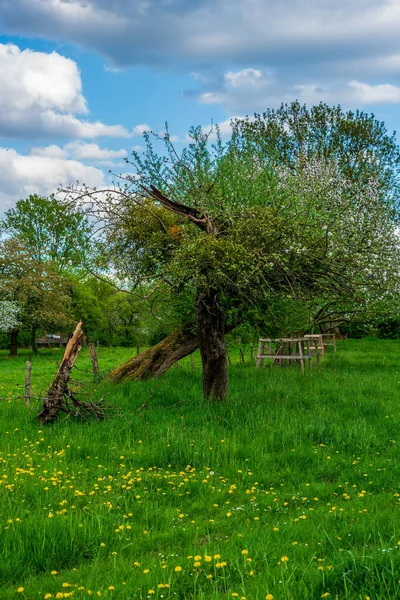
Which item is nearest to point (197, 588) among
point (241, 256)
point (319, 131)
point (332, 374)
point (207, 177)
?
point (241, 256)

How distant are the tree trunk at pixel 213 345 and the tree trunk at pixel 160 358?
4.43m

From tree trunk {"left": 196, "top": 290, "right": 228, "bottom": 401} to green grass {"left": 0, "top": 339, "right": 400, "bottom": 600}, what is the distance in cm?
61

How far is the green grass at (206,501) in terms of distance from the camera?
571 cm

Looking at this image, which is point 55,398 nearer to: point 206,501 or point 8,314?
point 206,501

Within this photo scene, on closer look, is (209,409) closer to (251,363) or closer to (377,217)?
(251,363)

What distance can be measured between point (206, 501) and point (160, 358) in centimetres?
1224

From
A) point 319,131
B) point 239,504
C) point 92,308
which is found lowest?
point 239,504

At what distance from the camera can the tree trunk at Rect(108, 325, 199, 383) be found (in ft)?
66.7

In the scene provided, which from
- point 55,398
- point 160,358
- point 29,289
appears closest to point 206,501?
point 55,398

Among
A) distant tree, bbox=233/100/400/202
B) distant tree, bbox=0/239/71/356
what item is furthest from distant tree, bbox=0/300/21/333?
distant tree, bbox=233/100/400/202

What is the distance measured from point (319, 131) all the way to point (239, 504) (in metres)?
40.3

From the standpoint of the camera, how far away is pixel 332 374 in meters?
21.9

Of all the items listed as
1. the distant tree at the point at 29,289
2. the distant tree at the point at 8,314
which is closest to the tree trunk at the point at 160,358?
the distant tree at the point at 8,314

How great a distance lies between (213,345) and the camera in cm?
1558
